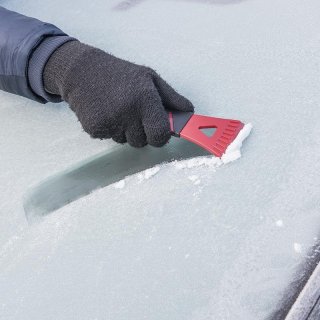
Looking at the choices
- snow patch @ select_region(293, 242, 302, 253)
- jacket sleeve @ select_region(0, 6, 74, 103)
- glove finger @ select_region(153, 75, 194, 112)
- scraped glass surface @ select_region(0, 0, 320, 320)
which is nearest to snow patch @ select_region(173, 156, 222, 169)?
scraped glass surface @ select_region(0, 0, 320, 320)

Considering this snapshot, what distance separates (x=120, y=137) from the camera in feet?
3.56

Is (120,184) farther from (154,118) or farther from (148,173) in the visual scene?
(154,118)

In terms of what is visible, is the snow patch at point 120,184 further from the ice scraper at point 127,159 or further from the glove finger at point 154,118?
the glove finger at point 154,118

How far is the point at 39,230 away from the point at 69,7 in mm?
917

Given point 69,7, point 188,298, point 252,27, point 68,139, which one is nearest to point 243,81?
point 252,27

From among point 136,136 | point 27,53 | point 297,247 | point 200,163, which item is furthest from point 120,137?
point 297,247

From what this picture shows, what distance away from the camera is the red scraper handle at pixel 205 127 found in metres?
1.04

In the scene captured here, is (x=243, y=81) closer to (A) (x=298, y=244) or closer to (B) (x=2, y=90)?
(A) (x=298, y=244)

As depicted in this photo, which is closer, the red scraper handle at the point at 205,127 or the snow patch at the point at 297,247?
the snow patch at the point at 297,247

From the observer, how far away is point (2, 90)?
1360 mm

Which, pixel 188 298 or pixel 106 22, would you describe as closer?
pixel 188 298

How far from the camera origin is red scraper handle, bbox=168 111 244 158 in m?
1.04

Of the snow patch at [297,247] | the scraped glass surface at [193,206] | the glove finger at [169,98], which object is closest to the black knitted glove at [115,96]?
the glove finger at [169,98]

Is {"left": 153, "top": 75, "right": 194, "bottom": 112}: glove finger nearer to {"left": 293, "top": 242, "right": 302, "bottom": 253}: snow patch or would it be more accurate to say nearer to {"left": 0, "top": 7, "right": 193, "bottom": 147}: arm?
{"left": 0, "top": 7, "right": 193, "bottom": 147}: arm
